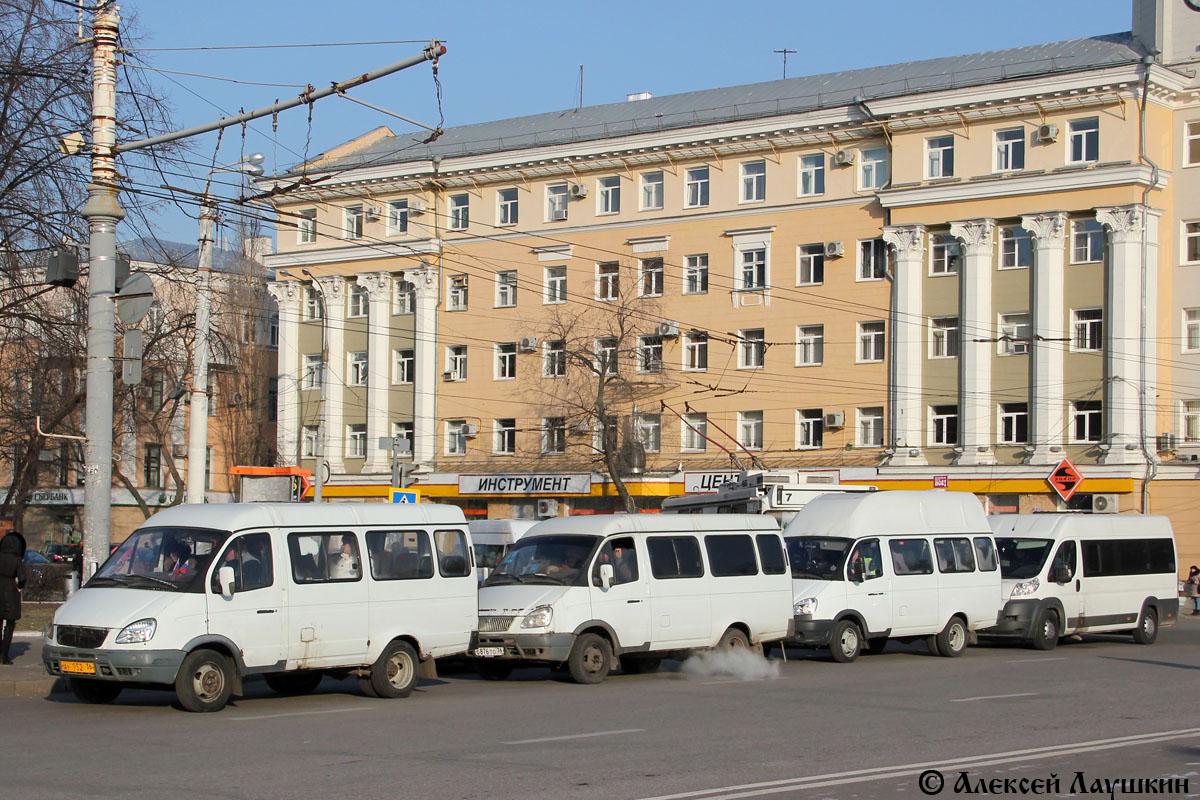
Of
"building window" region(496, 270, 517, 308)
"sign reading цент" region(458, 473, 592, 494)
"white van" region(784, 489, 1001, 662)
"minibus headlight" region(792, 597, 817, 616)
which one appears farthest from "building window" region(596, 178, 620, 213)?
"minibus headlight" region(792, 597, 817, 616)

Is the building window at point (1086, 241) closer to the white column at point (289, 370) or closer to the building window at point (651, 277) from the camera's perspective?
the building window at point (651, 277)

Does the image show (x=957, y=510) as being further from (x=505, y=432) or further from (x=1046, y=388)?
(x=505, y=432)

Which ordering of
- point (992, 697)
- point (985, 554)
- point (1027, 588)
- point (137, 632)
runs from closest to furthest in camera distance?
1. point (137, 632)
2. point (992, 697)
3. point (985, 554)
4. point (1027, 588)

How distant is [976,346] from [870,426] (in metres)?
4.75

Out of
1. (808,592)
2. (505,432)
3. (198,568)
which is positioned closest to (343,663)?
(198,568)

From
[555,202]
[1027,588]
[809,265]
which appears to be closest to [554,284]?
[555,202]

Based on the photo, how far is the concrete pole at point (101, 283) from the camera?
691 inches

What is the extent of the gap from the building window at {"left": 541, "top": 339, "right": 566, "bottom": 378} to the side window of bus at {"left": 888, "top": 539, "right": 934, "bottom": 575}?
32.5m

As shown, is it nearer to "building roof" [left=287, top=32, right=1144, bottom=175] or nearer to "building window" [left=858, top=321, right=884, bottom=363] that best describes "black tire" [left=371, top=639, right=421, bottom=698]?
"building roof" [left=287, top=32, right=1144, bottom=175]

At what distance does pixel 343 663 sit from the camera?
607 inches

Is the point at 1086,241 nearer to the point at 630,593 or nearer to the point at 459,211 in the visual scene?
the point at 459,211

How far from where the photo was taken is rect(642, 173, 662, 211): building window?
53.6 meters

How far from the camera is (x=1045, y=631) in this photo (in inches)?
974

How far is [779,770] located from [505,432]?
46349 mm
